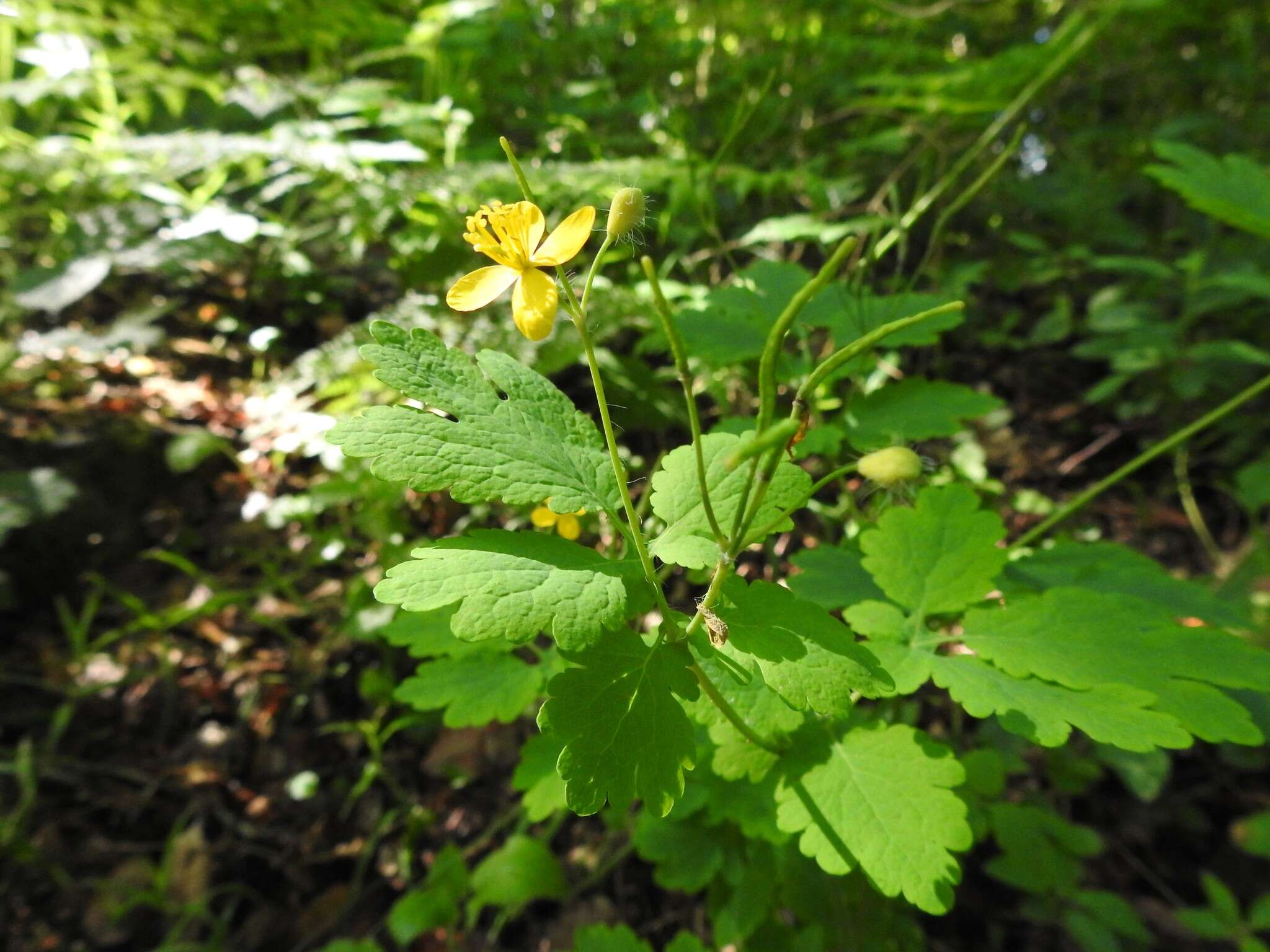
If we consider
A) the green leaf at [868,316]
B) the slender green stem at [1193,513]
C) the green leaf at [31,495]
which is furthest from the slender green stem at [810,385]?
the green leaf at [31,495]

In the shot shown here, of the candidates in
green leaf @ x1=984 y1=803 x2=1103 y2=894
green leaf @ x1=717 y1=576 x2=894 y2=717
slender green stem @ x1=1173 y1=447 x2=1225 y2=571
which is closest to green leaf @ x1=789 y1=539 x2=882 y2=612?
green leaf @ x1=717 y1=576 x2=894 y2=717

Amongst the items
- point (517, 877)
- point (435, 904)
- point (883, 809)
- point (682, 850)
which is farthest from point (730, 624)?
point (435, 904)

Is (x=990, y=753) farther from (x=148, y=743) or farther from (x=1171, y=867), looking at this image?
(x=148, y=743)

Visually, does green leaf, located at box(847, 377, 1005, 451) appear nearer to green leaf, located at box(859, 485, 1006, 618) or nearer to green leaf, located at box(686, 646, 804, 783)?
green leaf, located at box(859, 485, 1006, 618)

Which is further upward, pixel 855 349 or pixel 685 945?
pixel 855 349

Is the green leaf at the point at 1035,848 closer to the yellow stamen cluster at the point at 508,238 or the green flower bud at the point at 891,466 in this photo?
the green flower bud at the point at 891,466

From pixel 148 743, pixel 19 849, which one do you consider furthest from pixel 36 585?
pixel 19 849

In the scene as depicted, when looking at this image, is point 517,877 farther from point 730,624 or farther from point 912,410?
point 912,410
